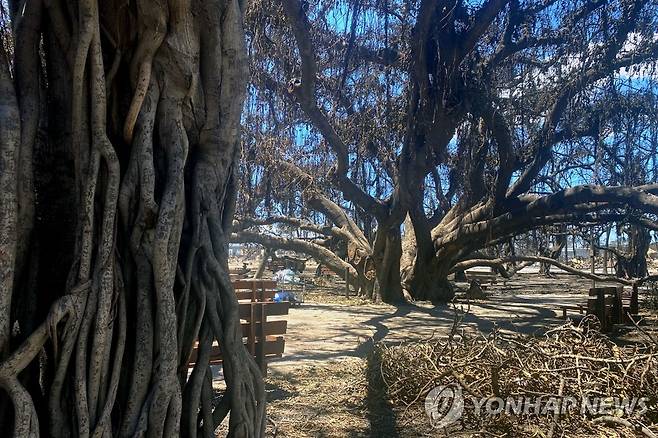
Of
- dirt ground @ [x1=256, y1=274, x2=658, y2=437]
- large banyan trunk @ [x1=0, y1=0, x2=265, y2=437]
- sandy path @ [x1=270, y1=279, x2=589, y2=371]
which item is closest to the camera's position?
large banyan trunk @ [x1=0, y1=0, x2=265, y2=437]

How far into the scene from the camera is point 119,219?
2.75 m

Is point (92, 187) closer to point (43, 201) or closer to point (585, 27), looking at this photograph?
point (43, 201)

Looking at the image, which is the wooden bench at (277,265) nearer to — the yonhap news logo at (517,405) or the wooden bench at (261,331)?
the wooden bench at (261,331)

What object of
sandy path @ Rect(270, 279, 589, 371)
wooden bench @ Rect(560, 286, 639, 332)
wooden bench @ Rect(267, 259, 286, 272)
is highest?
wooden bench @ Rect(267, 259, 286, 272)

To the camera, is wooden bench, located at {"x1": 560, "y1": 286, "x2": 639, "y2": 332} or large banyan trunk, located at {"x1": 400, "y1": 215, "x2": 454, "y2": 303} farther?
large banyan trunk, located at {"x1": 400, "y1": 215, "x2": 454, "y2": 303}

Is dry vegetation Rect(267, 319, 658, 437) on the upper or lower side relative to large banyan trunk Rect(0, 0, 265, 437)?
lower

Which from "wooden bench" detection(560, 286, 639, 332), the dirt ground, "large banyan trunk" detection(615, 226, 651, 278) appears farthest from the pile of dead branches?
"large banyan trunk" detection(615, 226, 651, 278)

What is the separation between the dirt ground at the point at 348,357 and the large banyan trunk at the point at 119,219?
4.71 feet

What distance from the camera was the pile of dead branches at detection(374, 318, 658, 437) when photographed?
3891 millimetres

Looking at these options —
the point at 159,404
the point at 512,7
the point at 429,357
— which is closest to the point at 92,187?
the point at 159,404

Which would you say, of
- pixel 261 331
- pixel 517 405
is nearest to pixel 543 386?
pixel 517 405

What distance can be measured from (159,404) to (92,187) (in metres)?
1.00
